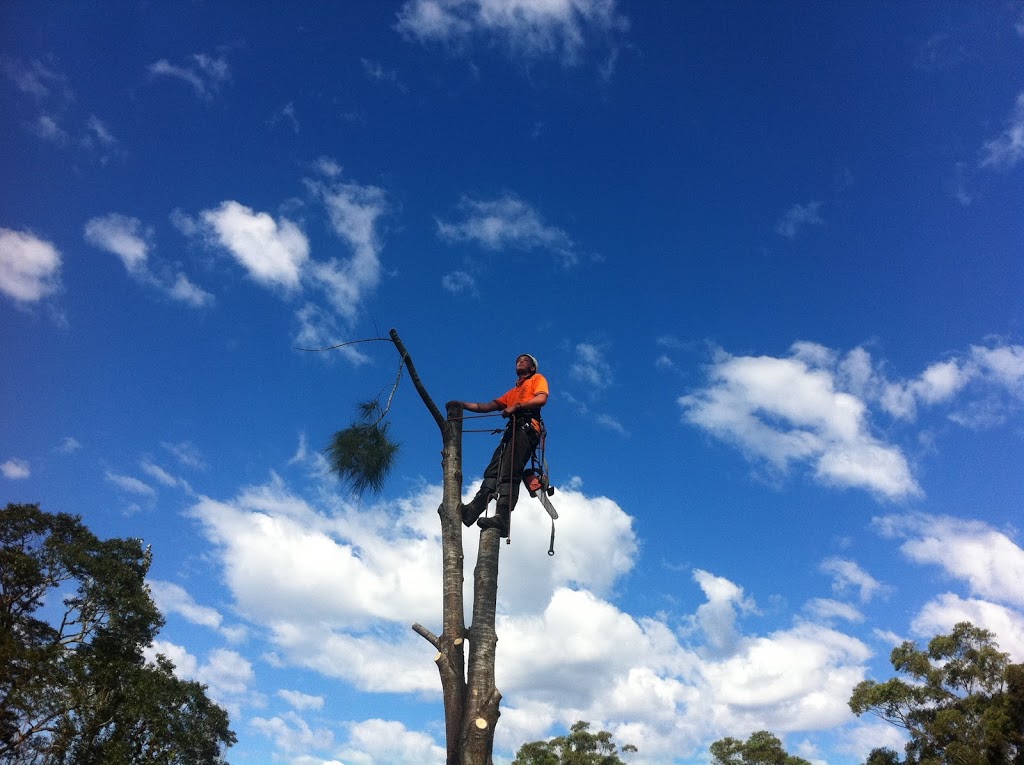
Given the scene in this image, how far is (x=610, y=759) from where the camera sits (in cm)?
2936

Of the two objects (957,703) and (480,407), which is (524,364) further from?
(957,703)

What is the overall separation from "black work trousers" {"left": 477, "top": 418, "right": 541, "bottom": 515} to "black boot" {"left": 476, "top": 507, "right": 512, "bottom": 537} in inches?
0.9

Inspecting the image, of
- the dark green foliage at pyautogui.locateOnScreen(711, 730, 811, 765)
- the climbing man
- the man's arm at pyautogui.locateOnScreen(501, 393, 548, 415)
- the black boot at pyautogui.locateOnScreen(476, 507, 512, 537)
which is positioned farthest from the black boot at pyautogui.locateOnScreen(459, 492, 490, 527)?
the dark green foliage at pyautogui.locateOnScreen(711, 730, 811, 765)

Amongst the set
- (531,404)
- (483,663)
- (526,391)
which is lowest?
(483,663)

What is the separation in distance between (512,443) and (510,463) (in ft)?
0.55

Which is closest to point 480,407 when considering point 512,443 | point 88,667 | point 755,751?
point 512,443

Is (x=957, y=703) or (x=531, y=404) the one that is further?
(x=957, y=703)

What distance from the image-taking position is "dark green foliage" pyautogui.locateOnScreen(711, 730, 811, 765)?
26.0 m

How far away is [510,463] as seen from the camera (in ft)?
19.6

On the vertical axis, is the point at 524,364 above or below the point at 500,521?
above

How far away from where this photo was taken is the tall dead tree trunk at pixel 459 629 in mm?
4742

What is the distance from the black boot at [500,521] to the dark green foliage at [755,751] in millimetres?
25688

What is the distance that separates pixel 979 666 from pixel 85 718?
2431 cm

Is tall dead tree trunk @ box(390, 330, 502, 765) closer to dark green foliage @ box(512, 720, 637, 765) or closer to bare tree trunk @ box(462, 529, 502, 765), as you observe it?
bare tree trunk @ box(462, 529, 502, 765)
